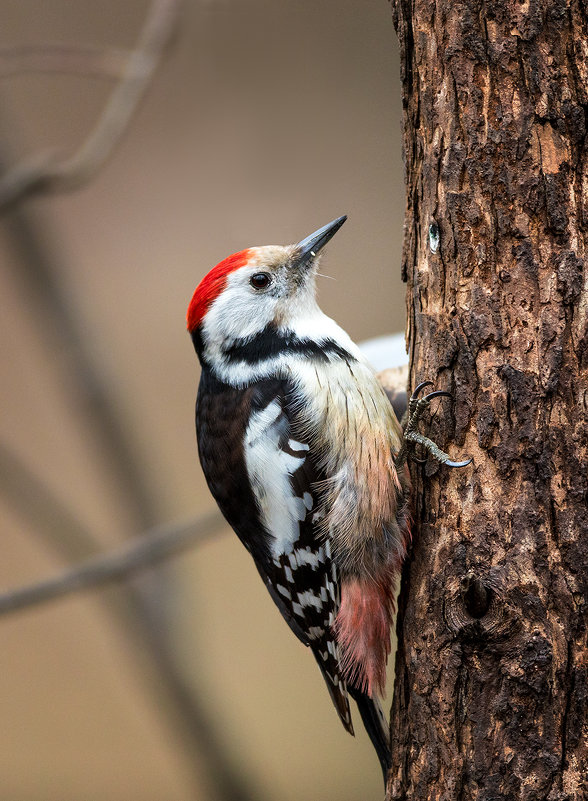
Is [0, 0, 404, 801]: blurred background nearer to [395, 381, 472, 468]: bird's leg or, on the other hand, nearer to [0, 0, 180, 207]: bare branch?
[0, 0, 180, 207]: bare branch

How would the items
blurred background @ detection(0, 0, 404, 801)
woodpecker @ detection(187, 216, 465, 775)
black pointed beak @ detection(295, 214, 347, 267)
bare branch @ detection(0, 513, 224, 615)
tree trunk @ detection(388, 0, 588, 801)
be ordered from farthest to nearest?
blurred background @ detection(0, 0, 404, 801) < black pointed beak @ detection(295, 214, 347, 267) < bare branch @ detection(0, 513, 224, 615) < woodpecker @ detection(187, 216, 465, 775) < tree trunk @ detection(388, 0, 588, 801)

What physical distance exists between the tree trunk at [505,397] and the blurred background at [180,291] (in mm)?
3246

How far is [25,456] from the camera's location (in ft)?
17.7

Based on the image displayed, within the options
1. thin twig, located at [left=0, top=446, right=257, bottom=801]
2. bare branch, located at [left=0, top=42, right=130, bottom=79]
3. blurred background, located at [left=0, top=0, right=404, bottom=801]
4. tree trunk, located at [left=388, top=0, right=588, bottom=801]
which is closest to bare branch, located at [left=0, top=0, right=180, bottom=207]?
bare branch, located at [left=0, top=42, right=130, bottom=79]

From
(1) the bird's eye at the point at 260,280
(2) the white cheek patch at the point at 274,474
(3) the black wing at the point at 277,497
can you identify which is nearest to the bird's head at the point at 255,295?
(1) the bird's eye at the point at 260,280

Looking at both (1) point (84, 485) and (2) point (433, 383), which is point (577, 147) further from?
(1) point (84, 485)

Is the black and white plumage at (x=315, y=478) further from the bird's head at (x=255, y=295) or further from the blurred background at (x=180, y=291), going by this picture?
the blurred background at (x=180, y=291)

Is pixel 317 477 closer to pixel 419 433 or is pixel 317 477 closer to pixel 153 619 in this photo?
pixel 419 433

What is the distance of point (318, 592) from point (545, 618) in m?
0.75

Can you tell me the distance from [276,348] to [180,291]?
361cm

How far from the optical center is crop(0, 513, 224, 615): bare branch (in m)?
2.39

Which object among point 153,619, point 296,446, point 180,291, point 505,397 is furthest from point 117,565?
point 180,291

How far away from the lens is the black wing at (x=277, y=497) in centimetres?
214

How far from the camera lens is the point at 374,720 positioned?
2.24 meters
